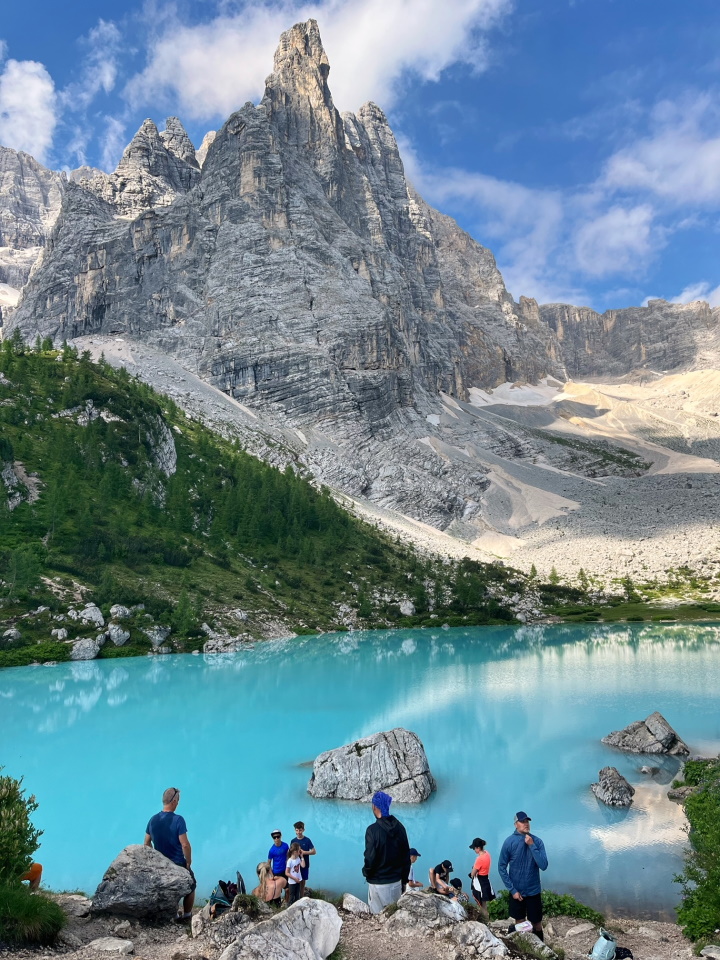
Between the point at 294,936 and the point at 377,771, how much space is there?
16911 millimetres

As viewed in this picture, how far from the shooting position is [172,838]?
42.1ft

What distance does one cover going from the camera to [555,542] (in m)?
137

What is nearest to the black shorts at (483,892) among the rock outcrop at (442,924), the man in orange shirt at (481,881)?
the man in orange shirt at (481,881)

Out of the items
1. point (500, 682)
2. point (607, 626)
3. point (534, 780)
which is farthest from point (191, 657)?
point (607, 626)

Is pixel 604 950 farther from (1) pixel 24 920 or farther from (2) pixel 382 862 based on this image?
(1) pixel 24 920

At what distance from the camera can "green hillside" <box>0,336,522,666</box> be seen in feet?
237

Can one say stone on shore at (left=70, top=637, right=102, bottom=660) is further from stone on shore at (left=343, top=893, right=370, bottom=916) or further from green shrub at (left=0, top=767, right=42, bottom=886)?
stone on shore at (left=343, top=893, right=370, bottom=916)

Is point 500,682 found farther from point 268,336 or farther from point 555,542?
point 268,336

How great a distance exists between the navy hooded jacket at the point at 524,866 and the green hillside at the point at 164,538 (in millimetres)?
58713

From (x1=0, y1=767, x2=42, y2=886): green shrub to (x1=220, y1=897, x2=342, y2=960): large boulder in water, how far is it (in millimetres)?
4185

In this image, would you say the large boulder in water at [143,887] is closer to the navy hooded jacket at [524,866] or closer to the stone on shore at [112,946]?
the stone on shore at [112,946]

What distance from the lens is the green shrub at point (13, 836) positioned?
10.8m

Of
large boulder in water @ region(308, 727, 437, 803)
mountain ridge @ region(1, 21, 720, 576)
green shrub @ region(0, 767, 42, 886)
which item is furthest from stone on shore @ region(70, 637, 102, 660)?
mountain ridge @ region(1, 21, 720, 576)

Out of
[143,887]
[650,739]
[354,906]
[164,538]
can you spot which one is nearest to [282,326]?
[164,538]
